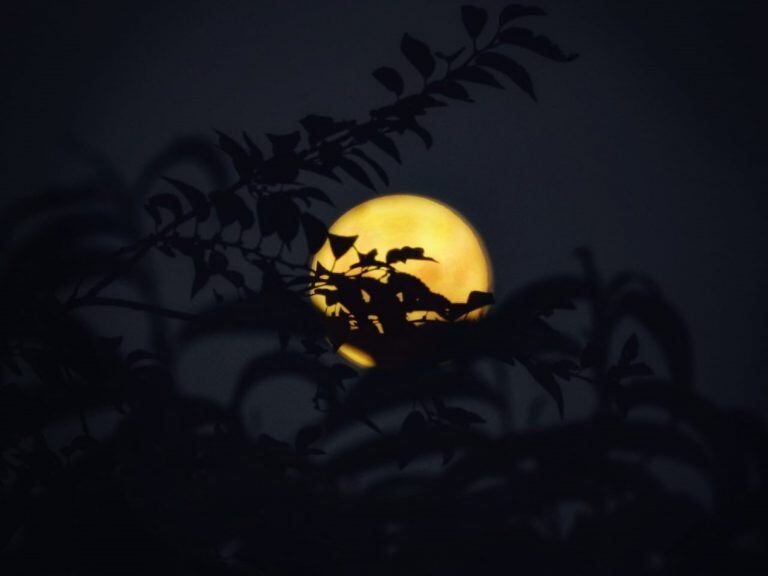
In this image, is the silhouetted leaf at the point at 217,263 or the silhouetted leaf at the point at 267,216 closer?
the silhouetted leaf at the point at 267,216

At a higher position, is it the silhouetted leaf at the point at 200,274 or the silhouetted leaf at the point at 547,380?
the silhouetted leaf at the point at 200,274

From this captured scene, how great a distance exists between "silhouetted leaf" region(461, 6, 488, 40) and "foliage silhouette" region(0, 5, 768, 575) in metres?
0.13

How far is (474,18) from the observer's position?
33.3 inches

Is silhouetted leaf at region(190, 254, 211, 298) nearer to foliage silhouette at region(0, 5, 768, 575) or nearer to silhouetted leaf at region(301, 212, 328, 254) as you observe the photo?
foliage silhouette at region(0, 5, 768, 575)

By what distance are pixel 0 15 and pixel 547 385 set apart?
184 centimetres

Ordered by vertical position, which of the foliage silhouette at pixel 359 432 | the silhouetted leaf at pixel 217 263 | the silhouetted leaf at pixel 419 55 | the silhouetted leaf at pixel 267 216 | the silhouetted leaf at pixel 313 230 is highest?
the silhouetted leaf at pixel 419 55

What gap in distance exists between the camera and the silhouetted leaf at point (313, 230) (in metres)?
0.84

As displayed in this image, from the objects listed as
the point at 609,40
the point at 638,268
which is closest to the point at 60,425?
the point at 638,268

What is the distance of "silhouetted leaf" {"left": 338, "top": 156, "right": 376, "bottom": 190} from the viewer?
87cm

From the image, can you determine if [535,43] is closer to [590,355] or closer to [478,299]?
[478,299]

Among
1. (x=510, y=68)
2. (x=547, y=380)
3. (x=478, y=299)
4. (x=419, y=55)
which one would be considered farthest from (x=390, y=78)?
(x=547, y=380)

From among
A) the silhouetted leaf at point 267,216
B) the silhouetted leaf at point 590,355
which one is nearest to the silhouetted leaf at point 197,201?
the silhouetted leaf at point 267,216

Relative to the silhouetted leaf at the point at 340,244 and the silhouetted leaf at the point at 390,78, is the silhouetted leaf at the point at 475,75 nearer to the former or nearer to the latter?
the silhouetted leaf at the point at 390,78

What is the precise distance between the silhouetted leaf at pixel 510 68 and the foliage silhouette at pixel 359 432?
11cm
